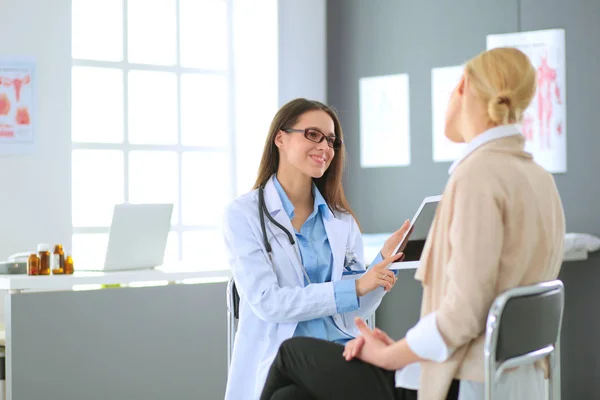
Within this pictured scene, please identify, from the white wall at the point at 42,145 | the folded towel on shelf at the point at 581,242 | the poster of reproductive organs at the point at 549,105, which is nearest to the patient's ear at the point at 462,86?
the folded towel on shelf at the point at 581,242

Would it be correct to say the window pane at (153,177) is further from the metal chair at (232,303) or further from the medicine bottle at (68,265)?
the metal chair at (232,303)

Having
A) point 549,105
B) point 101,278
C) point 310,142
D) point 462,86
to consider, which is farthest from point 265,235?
point 549,105

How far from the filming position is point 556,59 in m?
4.53

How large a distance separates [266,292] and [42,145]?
303 cm

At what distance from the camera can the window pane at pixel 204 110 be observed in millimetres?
5492

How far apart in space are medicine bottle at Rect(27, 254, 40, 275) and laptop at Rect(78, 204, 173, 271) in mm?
290

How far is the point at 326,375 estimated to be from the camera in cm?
183

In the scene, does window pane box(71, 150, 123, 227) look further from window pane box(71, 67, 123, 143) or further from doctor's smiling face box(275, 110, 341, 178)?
doctor's smiling face box(275, 110, 341, 178)

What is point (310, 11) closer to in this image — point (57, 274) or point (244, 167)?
point (244, 167)

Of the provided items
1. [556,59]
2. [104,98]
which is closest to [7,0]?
[104,98]

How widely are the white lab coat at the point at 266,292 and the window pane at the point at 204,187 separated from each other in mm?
3090

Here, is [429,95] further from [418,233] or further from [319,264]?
[418,233]

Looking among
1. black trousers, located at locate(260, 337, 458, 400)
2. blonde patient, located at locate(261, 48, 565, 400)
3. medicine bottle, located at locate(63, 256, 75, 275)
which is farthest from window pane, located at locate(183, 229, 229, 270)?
blonde patient, located at locate(261, 48, 565, 400)

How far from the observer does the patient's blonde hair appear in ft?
5.26
